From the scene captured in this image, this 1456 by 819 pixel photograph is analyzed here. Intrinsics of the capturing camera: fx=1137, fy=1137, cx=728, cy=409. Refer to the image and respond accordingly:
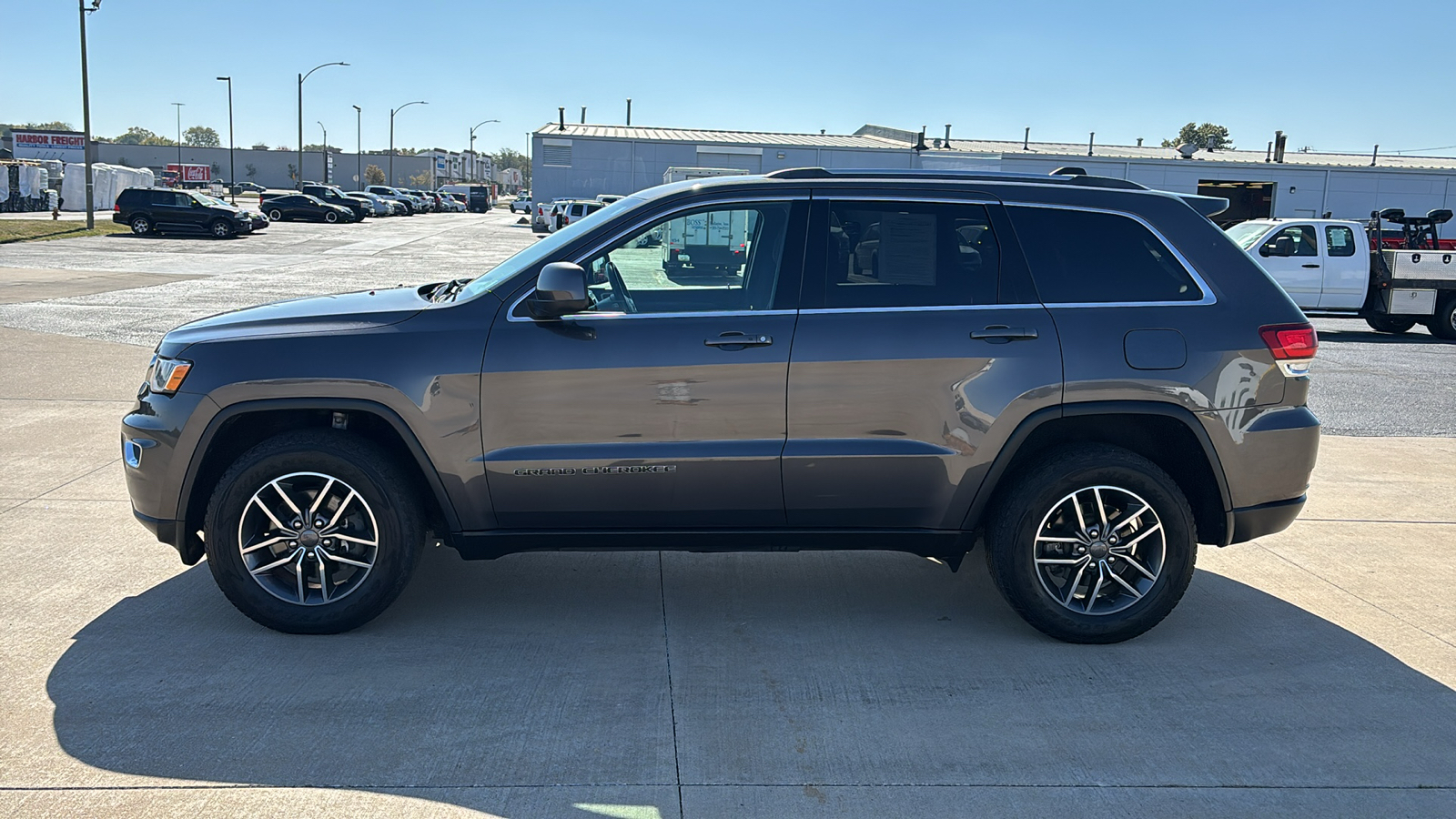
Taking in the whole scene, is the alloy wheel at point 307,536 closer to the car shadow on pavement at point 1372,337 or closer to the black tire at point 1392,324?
the car shadow on pavement at point 1372,337

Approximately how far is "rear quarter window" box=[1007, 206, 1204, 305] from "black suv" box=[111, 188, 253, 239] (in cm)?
4020

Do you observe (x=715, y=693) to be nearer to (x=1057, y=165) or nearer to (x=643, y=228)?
(x=643, y=228)

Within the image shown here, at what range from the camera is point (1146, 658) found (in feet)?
15.0

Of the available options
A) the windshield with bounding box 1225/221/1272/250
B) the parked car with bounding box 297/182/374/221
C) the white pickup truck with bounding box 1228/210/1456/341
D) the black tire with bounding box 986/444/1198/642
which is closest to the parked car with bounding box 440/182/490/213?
the parked car with bounding box 297/182/374/221

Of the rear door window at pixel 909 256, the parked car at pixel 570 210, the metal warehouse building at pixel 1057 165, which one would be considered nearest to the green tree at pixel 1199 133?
the metal warehouse building at pixel 1057 165

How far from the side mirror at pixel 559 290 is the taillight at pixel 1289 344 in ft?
8.86

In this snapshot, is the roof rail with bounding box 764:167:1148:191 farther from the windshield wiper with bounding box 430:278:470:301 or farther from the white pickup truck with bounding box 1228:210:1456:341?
the white pickup truck with bounding box 1228:210:1456:341

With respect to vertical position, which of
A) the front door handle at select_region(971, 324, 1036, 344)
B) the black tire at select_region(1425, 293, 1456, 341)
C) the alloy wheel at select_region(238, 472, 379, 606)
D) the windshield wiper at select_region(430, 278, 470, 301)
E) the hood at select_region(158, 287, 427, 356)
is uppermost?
the windshield wiper at select_region(430, 278, 470, 301)

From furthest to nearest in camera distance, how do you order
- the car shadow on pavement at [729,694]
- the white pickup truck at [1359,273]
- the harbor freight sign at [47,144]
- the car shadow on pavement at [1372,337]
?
the harbor freight sign at [47,144] < the white pickup truck at [1359,273] < the car shadow on pavement at [1372,337] < the car shadow on pavement at [729,694]

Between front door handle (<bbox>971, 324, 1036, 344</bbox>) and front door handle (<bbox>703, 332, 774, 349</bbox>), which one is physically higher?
front door handle (<bbox>971, 324, 1036, 344</bbox>)

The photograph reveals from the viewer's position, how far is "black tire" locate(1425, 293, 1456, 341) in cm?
1775

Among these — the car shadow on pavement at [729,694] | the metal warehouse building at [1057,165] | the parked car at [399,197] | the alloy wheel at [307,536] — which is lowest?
the car shadow on pavement at [729,694]

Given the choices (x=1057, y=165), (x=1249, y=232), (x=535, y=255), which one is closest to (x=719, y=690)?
(x=535, y=255)

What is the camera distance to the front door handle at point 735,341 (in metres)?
4.39
